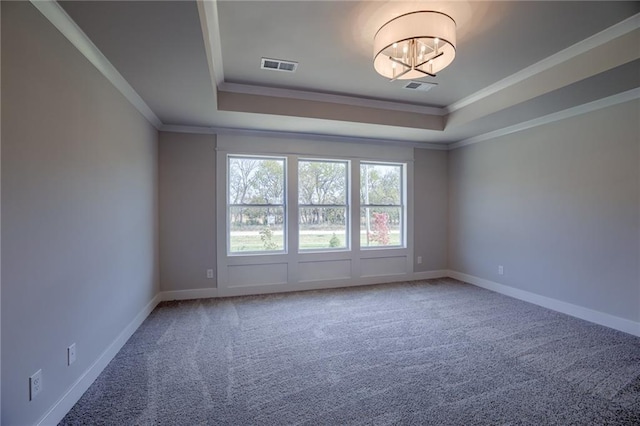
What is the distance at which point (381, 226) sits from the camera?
203 inches

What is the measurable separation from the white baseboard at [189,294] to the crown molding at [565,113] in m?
4.61

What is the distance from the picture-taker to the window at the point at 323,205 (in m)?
4.69

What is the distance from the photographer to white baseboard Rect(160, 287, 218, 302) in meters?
4.09

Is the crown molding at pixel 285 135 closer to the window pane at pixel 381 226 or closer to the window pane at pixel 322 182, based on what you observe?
the window pane at pixel 322 182

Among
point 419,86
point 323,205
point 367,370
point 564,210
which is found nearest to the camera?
point 367,370

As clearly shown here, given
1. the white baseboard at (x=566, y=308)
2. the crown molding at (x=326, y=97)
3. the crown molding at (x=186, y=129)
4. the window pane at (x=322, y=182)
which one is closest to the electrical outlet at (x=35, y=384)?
the crown molding at (x=326, y=97)

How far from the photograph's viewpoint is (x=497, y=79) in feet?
10.7

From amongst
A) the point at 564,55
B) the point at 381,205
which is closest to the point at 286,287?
the point at 381,205

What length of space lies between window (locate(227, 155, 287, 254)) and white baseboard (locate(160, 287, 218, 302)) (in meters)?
0.61

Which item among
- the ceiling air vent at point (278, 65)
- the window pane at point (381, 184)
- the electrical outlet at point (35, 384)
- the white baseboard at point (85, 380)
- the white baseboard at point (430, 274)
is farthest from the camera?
the white baseboard at point (430, 274)

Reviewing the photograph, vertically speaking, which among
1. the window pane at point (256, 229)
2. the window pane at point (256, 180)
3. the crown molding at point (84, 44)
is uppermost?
the crown molding at point (84, 44)

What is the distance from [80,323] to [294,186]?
303 cm

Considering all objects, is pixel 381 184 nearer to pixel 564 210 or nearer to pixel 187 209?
pixel 564 210

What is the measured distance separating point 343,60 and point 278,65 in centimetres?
64
